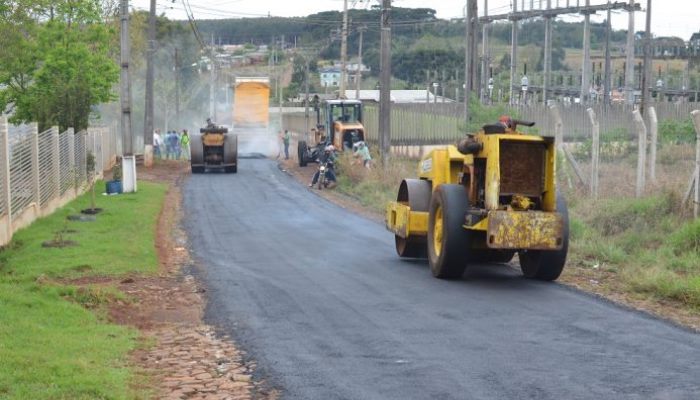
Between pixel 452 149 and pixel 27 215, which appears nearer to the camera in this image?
pixel 452 149

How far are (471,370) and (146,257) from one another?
922 centimetres

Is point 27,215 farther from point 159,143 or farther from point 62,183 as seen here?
point 159,143

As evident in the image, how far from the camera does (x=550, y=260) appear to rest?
14750 millimetres

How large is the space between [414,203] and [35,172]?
10092 mm

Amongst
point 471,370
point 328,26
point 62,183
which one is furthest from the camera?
point 328,26

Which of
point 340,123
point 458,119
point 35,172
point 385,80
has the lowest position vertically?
Answer: point 35,172

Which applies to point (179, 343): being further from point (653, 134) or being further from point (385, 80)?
point (385, 80)

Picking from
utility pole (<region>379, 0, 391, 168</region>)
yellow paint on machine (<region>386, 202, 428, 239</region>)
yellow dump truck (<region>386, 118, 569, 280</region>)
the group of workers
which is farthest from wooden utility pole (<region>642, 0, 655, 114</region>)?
the group of workers

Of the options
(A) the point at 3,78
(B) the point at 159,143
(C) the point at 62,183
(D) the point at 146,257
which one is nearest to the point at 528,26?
(B) the point at 159,143

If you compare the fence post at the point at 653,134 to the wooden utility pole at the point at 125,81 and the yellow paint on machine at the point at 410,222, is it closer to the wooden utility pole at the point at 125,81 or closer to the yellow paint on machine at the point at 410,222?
the yellow paint on machine at the point at 410,222

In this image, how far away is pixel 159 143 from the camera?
60.0 m

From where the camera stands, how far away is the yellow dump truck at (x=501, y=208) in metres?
13.9

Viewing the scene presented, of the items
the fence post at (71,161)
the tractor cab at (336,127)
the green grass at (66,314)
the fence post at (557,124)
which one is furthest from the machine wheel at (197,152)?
the fence post at (557,124)

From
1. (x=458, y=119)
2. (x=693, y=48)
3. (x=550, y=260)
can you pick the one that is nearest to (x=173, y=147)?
(x=458, y=119)
